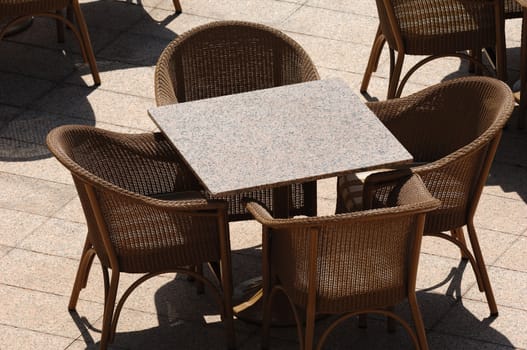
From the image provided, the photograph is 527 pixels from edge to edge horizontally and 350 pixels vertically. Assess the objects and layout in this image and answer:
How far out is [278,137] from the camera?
20.5ft

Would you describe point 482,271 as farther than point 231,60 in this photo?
No

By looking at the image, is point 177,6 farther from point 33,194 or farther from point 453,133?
point 453,133

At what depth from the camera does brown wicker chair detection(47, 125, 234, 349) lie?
586 centimetres

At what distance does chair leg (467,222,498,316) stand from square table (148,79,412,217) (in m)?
0.74

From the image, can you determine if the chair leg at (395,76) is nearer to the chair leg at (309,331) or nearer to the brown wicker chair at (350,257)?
the brown wicker chair at (350,257)

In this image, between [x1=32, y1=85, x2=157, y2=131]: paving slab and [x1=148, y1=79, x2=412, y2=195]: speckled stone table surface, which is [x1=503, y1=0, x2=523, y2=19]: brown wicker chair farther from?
[x1=32, y1=85, x2=157, y2=131]: paving slab

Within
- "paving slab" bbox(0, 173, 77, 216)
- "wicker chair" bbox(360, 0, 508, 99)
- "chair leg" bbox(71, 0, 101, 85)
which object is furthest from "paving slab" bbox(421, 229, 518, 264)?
"chair leg" bbox(71, 0, 101, 85)

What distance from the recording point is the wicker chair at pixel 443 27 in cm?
822

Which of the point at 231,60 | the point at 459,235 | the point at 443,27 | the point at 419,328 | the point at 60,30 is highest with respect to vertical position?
the point at 231,60

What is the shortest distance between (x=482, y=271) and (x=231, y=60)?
1.87 m

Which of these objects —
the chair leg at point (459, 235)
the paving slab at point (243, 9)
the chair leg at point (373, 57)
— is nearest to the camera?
the chair leg at point (459, 235)

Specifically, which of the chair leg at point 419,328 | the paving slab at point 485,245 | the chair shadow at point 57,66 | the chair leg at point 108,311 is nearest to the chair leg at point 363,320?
the chair leg at point 419,328

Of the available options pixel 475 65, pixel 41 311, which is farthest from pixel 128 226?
pixel 475 65

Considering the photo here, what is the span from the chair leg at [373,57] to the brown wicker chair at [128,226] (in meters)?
2.76
